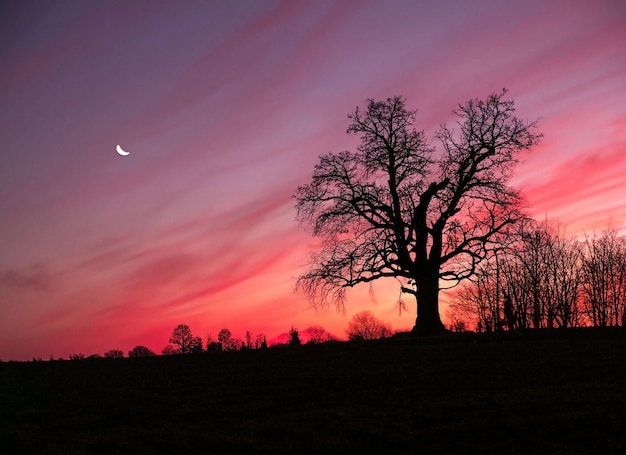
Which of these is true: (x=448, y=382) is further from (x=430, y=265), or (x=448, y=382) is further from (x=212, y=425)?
(x=430, y=265)

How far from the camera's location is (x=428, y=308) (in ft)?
122

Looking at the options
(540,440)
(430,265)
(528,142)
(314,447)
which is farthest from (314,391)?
(528,142)

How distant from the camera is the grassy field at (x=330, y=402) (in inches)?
479

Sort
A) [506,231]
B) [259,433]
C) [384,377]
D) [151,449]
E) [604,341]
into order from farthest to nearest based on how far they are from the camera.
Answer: [506,231], [604,341], [384,377], [259,433], [151,449]

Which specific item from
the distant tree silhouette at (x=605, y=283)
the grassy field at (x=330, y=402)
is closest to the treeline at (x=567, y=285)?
the distant tree silhouette at (x=605, y=283)

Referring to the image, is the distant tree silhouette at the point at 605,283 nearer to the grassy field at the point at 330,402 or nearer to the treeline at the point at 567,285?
the treeline at the point at 567,285

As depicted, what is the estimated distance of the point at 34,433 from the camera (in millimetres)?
13141

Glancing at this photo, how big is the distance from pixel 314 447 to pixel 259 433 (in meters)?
1.60

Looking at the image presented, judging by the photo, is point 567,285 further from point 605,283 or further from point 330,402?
point 330,402

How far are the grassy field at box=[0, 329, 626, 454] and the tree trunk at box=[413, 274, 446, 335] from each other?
977 centimetres

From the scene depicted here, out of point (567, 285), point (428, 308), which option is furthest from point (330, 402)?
point (567, 285)

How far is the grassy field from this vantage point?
1216 cm

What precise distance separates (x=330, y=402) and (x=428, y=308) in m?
21.9

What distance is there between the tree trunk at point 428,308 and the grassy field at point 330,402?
9.77 meters
